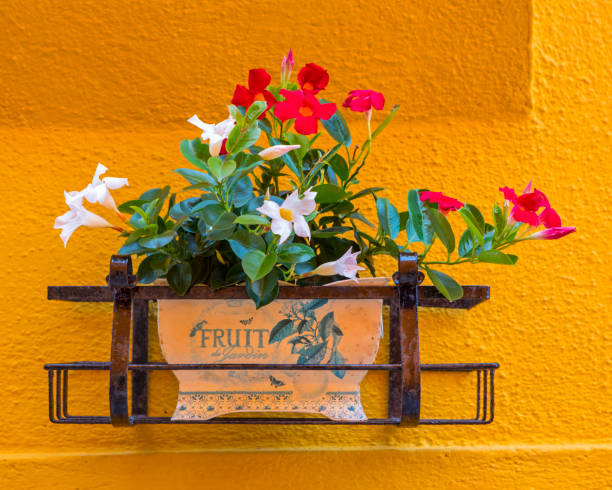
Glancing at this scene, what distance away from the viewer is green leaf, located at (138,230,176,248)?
1.91ft

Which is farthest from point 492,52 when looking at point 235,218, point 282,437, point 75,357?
point 75,357

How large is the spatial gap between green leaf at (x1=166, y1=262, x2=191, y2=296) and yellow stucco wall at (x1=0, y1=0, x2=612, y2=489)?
23 cm

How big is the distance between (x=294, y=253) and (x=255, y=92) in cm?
21

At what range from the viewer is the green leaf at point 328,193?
0.62 metres

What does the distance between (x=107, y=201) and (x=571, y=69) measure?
0.72 m

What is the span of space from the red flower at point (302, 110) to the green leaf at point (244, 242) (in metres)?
0.13

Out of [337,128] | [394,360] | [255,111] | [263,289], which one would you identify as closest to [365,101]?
[337,128]

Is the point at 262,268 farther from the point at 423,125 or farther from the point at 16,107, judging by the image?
the point at 16,107

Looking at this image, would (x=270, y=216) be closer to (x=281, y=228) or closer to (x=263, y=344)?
(x=281, y=228)

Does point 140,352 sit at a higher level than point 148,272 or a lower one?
lower

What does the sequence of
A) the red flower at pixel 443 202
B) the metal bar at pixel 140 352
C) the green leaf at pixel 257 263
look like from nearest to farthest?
the green leaf at pixel 257 263 < the red flower at pixel 443 202 < the metal bar at pixel 140 352

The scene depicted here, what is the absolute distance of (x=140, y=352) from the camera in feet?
2.52

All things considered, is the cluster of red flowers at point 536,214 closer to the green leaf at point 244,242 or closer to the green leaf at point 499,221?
the green leaf at point 499,221

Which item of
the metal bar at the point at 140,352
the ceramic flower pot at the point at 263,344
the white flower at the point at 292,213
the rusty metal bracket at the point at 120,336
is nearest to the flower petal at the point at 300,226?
the white flower at the point at 292,213
